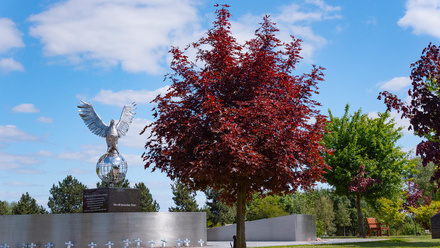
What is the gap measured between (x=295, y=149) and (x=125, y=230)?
11117 millimetres

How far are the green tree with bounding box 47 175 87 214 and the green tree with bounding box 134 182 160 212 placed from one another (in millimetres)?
7219

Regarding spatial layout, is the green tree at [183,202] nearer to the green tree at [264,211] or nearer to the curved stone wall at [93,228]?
the green tree at [264,211]

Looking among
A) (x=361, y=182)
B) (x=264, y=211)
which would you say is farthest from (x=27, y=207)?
(x=361, y=182)

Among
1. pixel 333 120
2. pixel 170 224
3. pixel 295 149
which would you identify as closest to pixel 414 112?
pixel 295 149

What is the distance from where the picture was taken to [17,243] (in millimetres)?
20422

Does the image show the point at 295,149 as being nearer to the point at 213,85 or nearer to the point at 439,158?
the point at 213,85

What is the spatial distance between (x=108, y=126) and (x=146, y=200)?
20178 mm

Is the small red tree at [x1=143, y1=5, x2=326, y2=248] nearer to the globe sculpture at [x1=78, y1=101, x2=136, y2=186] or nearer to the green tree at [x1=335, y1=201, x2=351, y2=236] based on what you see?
the globe sculpture at [x1=78, y1=101, x2=136, y2=186]

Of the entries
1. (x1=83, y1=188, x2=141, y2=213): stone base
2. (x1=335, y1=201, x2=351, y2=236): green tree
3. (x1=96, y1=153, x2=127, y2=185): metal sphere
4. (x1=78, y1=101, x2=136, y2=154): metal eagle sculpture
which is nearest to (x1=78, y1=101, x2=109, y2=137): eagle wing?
(x1=78, y1=101, x2=136, y2=154): metal eagle sculpture

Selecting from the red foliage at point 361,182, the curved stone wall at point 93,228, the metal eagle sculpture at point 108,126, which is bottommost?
the curved stone wall at point 93,228

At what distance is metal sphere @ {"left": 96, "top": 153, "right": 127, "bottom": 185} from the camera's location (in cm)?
2258

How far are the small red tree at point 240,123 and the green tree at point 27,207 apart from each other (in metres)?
38.0

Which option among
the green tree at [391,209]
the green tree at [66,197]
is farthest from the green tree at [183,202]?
the green tree at [391,209]

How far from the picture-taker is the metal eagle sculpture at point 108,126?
23.2 metres
